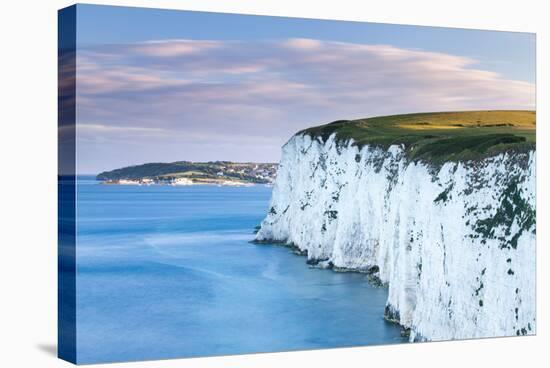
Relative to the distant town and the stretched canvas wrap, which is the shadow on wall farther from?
the distant town

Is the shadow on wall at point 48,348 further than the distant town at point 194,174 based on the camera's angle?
No

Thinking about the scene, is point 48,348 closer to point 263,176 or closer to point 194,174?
point 194,174

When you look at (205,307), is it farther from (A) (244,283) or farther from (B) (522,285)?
(B) (522,285)

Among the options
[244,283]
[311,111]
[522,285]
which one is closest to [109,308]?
[244,283]

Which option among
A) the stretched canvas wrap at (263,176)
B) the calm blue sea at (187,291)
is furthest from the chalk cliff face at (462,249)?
the calm blue sea at (187,291)

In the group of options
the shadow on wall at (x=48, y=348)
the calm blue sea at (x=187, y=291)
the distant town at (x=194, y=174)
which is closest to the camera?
the calm blue sea at (x=187, y=291)

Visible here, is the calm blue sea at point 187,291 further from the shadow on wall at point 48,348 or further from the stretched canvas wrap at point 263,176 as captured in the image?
the shadow on wall at point 48,348

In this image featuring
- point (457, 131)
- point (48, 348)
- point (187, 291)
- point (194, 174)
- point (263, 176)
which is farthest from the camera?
point (263, 176)

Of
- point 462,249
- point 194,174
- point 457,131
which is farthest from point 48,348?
point 457,131
